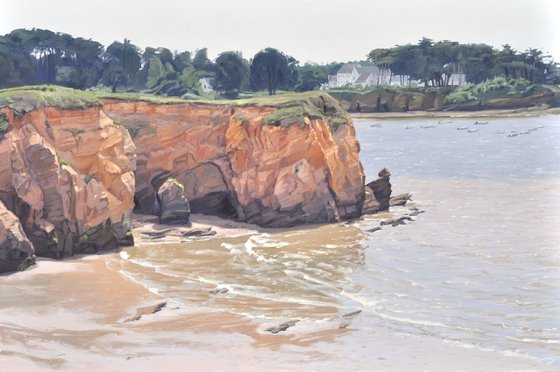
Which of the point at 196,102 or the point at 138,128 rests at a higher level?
the point at 196,102

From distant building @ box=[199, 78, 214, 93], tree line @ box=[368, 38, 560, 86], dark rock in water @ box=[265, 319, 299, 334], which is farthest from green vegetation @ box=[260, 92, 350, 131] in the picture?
tree line @ box=[368, 38, 560, 86]

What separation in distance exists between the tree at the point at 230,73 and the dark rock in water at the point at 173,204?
88.4 m

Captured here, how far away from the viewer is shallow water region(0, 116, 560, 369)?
2019cm

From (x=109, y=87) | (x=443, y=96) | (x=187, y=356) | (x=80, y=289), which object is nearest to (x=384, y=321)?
(x=187, y=356)

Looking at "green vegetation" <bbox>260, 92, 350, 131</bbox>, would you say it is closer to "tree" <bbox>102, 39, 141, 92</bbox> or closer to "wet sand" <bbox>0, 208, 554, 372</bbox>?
"wet sand" <bbox>0, 208, 554, 372</bbox>

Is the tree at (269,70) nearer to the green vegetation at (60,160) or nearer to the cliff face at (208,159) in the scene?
the cliff face at (208,159)

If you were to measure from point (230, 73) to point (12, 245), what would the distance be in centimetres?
9946

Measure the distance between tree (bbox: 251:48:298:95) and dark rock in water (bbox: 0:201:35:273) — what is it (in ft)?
322

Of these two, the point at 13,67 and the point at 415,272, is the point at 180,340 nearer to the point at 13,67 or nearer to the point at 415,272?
the point at 415,272

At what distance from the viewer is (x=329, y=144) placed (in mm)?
36719

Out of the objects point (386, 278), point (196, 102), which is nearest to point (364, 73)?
point (196, 102)

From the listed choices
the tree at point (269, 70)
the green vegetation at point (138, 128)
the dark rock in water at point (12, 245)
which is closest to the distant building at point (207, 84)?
the tree at point (269, 70)

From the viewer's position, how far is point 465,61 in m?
155

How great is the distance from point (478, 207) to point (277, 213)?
37.9 ft
